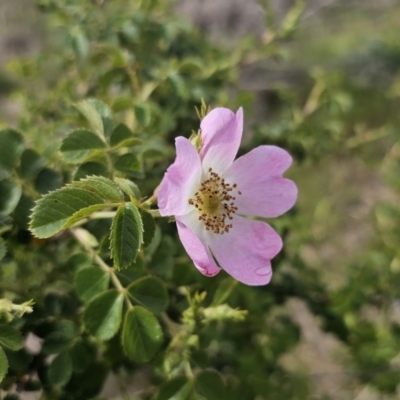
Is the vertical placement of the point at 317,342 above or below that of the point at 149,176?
below

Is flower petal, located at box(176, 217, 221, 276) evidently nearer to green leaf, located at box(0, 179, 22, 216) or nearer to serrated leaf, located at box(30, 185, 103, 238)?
serrated leaf, located at box(30, 185, 103, 238)

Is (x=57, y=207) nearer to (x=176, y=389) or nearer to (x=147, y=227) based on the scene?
(x=147, y=227)

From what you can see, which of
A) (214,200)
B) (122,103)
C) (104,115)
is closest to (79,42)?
(122,103)

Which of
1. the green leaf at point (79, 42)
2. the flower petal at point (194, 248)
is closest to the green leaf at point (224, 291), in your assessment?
the flower petal at point (194, 248)

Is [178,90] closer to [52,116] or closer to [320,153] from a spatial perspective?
[52,116]

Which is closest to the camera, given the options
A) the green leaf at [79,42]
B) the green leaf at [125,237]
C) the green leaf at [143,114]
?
the green leaf at [125,237]

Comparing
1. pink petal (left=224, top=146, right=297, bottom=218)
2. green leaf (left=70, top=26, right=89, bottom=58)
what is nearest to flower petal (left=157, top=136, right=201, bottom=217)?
pink petal (left=224, top=146, right=297, bottom=218)

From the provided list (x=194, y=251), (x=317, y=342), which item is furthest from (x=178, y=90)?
(x=317, y=342)

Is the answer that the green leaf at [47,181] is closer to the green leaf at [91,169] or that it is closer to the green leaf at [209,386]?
the green leaf at [91,169]
